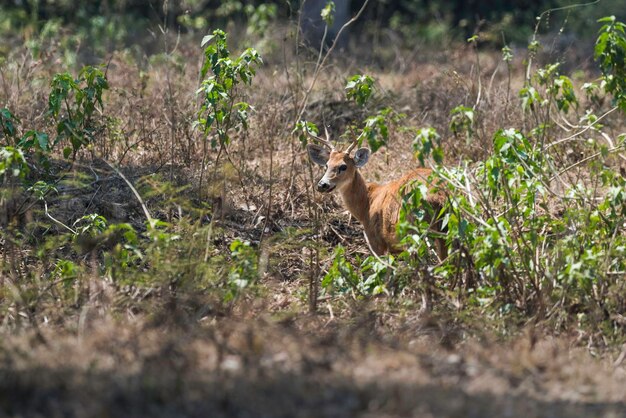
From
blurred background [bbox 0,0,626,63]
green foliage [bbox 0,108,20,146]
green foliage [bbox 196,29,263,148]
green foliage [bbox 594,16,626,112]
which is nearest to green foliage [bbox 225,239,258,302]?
green foliage [bbox 196,29,263,148]

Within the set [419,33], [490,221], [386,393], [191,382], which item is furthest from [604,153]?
[419,33]

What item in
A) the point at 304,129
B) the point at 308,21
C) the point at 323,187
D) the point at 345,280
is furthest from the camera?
the point at 308,21

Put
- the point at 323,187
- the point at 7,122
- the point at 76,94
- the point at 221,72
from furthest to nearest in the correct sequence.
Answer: the point at 323,187
the point at 76,94
the point at 7,122
the point at 221,72

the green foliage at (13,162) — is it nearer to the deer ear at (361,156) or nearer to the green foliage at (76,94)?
the green foliage at (76,94)

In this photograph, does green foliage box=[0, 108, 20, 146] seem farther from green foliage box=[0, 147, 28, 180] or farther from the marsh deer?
the marsh deer

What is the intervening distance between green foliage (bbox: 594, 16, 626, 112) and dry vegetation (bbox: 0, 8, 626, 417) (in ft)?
3.39

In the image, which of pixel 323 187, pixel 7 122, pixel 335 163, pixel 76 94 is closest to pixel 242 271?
pixel 323 187

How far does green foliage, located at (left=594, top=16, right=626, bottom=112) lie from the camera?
305 inches

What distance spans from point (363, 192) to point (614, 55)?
10.3 feet

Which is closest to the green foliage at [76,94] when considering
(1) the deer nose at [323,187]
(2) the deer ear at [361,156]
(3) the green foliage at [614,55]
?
(1) the deer nose at [323,187]

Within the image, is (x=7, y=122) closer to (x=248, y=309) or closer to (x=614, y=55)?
(x=248, y=309)

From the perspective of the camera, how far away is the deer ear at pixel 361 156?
9.96 meters

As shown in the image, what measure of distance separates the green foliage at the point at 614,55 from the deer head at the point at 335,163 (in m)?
2.69

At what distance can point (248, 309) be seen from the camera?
24.7ft
